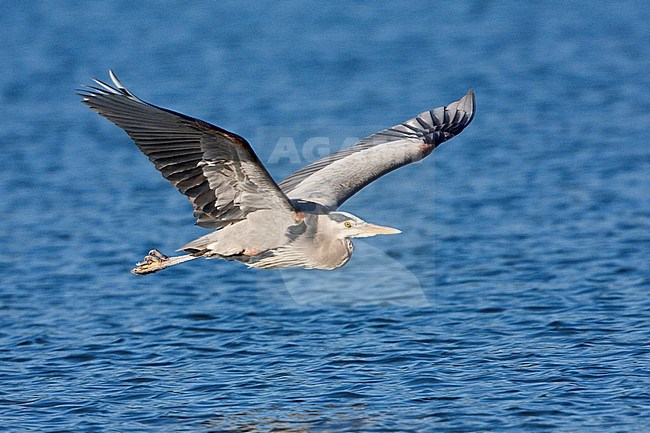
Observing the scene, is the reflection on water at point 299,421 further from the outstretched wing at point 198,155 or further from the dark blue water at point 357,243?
the outstretched wing at point 198,155

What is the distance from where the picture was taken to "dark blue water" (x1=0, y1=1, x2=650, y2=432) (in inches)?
344

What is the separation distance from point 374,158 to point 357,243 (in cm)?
374

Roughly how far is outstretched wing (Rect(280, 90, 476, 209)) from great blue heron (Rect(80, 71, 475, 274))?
1 cm

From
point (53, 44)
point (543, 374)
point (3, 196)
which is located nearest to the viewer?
point (543, 374)

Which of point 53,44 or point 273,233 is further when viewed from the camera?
point 53,44

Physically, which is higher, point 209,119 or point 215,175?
point 209,119

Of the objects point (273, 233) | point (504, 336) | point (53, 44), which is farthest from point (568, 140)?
point (53, 44)

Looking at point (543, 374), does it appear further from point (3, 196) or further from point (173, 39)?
point (173, 39)

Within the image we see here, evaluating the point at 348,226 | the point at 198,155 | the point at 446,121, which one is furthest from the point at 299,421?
the point at 446,121

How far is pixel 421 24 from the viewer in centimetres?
2538

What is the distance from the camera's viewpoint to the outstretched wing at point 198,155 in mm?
7781

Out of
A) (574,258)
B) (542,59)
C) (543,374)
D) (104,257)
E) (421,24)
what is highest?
(421,24)

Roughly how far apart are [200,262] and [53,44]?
12.8 m

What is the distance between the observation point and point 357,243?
44.2 ft
